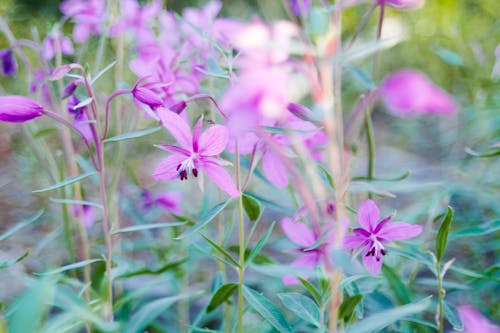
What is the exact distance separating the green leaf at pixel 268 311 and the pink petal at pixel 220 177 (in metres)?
0.15

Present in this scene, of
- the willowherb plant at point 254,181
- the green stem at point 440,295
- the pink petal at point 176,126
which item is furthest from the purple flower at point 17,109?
the green stem at point 440,295

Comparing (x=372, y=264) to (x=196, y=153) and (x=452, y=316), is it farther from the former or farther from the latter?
(x=196, y=153)

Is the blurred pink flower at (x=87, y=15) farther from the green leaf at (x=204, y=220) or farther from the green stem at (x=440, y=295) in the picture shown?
the green stem at (x=440, y=295)

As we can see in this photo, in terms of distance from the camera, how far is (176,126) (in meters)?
0.71

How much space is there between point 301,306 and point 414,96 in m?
0.39

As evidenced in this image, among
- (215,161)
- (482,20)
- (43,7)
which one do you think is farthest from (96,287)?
(43,7)

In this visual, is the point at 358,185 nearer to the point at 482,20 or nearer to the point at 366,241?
the point at 366,241

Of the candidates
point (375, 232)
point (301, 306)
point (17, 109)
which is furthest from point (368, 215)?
point (17, 109)

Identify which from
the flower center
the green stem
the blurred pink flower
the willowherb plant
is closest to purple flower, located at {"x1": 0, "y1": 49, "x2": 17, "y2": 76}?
the willowherb plant

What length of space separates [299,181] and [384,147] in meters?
2.03

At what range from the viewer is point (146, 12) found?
1.42 m

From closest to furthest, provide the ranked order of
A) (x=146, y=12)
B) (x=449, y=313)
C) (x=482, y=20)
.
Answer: (x=449, y=313)
(x=146, y=12)
(x=482, y=20)

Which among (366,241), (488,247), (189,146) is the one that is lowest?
(488,247)

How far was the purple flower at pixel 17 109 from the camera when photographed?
27.6 inches
